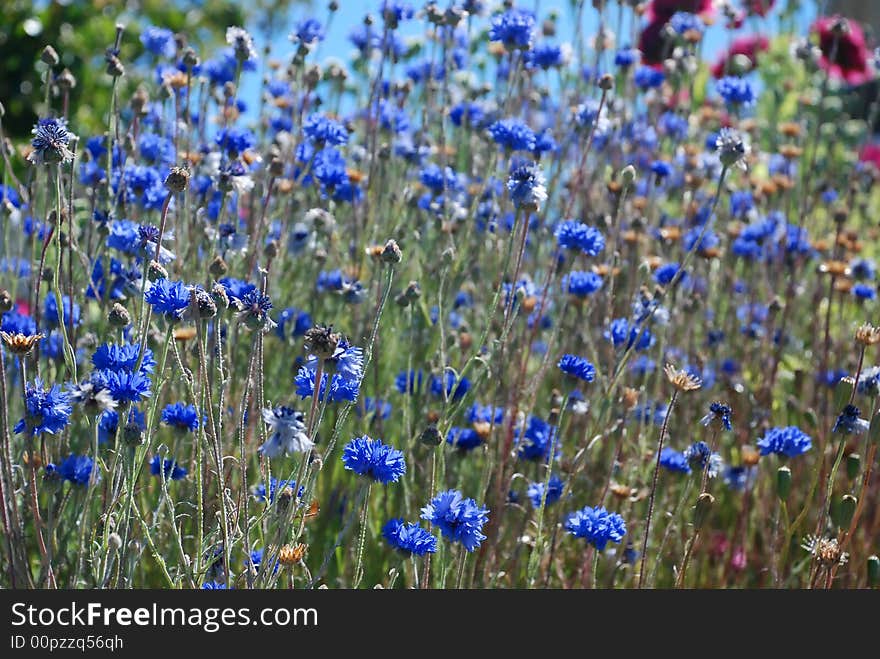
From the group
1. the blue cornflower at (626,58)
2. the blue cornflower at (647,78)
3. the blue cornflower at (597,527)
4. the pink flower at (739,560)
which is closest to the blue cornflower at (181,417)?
the blue cornflower at (597,527)

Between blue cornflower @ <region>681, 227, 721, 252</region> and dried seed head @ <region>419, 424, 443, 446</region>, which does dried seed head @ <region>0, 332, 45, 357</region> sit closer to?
dried seed head @ <region>419, 424, 443, 446</region>

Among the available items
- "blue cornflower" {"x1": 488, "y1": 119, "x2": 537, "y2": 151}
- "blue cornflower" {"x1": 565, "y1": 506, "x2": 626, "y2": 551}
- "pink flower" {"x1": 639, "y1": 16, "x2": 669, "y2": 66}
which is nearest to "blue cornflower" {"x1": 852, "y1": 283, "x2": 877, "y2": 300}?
"blue cornflower" {"x1": 488, "y1": 119, "x2": 537, "y2": 151}

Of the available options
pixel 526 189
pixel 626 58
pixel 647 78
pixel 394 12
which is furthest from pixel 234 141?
pixel 647 78

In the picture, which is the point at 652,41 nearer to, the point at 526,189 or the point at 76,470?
the point at 526,189

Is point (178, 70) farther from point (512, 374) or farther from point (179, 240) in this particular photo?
point (512, 374)

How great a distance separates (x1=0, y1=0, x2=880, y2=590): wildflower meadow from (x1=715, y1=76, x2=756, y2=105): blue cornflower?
0.02m

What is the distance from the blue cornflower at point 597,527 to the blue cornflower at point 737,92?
5.20 feet

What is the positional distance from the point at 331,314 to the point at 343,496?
1.89 feet

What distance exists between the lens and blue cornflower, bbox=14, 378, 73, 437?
1865mm

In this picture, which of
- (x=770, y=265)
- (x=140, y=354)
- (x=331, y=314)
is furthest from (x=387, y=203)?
(x=140, y=354)

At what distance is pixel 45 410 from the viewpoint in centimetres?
189

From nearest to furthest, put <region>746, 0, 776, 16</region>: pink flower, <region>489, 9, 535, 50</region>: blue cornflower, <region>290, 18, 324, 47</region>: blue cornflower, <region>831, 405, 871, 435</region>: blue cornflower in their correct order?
1. <region>831, 405, 871, 435</region>: blue cornflower
2. <region>489, 9, 535, 50</region>: blue cornflower
3. <region>290, 18, 324, 47</region>: blue cornflower
4. <region>746, 0, 776, 16</region>: pink flower

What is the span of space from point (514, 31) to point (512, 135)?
0.93 ft

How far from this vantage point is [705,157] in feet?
11.9
